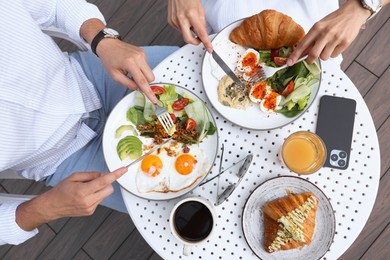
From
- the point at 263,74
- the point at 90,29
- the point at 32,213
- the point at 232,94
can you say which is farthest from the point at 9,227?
the point at 263,74

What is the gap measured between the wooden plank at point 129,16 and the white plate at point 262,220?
4.31 feet

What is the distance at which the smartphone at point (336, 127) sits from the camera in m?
1.07

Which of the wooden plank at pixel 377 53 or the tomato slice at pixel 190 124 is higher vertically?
the wooden plank at pixel 377 53

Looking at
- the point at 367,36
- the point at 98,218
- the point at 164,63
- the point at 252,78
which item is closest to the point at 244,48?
the point at 252,78

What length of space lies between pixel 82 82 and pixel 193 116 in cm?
45

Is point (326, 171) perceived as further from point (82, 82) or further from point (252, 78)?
point (82, 82)

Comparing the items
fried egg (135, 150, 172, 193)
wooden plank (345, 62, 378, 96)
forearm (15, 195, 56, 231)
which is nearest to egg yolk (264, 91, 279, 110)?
fried egg (135, 150, 172, 193)

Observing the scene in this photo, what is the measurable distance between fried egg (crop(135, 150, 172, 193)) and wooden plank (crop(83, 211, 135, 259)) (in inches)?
35.8

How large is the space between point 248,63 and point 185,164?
0.36m

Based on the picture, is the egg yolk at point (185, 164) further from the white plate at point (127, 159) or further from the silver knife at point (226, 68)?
the silver knife at point (226, 68)

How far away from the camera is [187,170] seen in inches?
41.9

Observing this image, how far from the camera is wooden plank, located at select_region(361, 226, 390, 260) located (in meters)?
1.76

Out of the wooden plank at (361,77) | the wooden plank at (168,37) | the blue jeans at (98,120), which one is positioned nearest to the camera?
the blue jeans at (98,120)

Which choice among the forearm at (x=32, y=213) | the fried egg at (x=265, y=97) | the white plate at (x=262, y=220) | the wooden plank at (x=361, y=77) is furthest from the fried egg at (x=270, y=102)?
the wooden plank at (x=361, y=77)
